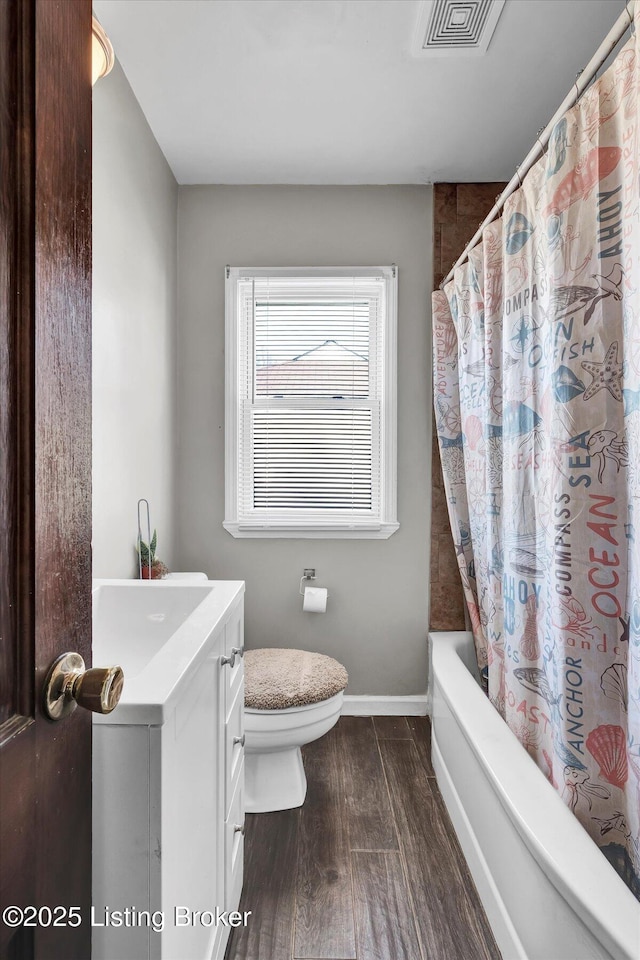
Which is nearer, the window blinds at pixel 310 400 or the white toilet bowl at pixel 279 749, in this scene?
the white toilet bowl at pixel 279 749

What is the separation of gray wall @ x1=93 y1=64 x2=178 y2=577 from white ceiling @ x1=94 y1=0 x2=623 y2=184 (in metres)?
0.18

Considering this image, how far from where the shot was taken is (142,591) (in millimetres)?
1515

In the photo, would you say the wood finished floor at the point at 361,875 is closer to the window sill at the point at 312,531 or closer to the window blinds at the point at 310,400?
the window sill at the point at 312,531

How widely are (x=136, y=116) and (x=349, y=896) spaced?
8.64ft

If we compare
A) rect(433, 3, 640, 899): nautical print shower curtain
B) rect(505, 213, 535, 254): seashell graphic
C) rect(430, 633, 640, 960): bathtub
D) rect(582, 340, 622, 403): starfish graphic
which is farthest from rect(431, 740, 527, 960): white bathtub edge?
rect(505, 213, 535, 254): seashell graphic

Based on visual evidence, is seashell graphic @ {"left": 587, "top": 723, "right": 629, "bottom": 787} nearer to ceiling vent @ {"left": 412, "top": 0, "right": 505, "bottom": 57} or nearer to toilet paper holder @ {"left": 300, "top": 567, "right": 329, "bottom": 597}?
toilet paper holder @ {"left": 300, "top": 567, "right": 329, "bottom": 597}

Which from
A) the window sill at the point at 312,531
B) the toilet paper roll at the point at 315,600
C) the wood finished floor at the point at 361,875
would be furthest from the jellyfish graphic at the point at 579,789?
the window sill at the point at 312,531

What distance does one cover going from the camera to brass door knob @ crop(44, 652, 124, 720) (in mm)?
542

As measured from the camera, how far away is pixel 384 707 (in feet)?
8.90

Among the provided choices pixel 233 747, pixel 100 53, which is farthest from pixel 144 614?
pixel 100 53

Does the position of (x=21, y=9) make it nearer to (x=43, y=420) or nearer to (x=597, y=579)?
(x=43, y=420)

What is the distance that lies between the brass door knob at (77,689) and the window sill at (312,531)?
84.0 inches

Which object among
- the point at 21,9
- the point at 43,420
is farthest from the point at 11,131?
the point at 43,420

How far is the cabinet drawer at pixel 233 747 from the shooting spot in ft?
4.29
